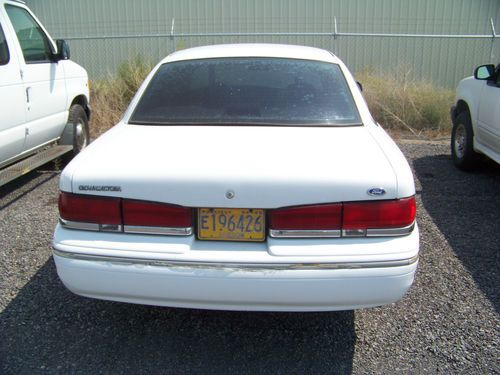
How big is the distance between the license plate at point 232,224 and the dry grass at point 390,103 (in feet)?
22.7

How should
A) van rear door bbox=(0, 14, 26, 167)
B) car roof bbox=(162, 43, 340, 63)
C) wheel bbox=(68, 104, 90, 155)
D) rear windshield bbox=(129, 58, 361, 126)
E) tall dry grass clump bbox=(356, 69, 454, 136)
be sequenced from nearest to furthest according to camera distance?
rear windshield bbox=(129, 58, 361, 126)
car roof bbox=(162, 43, 340, 63)
van rear door bbox=(0, 14, 26, 167)
wheel bbox=(68, 104, 90, 155)
tall dry grass clump bbox=(356, 69, 454, 136)

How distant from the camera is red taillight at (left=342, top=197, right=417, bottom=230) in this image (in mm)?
2410

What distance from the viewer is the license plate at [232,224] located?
2.42 meters

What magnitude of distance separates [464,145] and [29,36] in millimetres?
5440

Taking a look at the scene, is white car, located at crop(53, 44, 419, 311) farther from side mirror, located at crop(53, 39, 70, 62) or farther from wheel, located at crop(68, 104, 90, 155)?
wheel, located at crop(68, 104, 90, 155)

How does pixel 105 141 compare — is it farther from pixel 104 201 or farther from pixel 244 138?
pixel 244 138

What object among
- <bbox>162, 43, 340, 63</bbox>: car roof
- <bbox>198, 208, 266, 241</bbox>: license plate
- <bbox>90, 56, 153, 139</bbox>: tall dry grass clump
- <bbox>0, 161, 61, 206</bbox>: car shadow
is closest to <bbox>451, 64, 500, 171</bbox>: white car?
<bbox>162, 43, 340, 63</bbox>: car roof

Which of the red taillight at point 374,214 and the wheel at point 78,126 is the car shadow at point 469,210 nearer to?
the red taillight at point 374,214

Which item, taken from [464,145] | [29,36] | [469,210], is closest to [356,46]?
[464,145]

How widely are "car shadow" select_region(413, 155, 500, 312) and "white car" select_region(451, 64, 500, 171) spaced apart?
292mm

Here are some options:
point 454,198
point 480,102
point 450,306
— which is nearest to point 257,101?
point 450,306

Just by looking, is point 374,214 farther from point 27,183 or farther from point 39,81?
point 27,183

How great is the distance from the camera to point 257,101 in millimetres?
3377

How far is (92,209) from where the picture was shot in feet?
8.12
